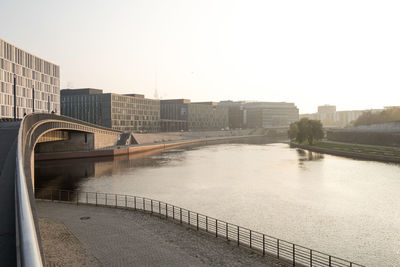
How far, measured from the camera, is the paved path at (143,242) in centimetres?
1744

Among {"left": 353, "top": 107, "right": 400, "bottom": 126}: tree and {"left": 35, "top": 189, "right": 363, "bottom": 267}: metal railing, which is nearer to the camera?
{"left": 35, "top": 189, "right": 363, "bottom": 267}: metal railing

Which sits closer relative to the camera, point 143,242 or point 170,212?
point 143,242

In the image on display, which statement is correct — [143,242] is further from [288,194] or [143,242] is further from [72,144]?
[72,144]

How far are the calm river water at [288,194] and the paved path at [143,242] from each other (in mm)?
6850

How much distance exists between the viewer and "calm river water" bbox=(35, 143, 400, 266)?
971 inches

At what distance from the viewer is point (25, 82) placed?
4011 inches

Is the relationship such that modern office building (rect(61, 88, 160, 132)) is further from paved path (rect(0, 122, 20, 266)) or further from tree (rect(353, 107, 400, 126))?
paved path (rect(0, 122, 20, 266))

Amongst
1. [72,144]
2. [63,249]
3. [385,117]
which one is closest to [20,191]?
[63,249]

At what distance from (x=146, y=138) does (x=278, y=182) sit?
83.0 metres

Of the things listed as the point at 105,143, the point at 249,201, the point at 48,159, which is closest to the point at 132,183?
the point at 249,201

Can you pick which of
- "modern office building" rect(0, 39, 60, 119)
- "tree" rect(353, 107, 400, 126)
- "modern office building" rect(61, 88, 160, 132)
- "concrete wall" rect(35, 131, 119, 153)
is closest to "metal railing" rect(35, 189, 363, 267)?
"concrete wall" rect(35, 131, 119, 153)

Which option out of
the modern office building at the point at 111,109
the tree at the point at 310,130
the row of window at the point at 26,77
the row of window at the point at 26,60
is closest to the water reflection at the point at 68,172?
the row of window at the point at 26,77

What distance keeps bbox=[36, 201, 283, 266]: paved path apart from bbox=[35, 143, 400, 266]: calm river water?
685 cm

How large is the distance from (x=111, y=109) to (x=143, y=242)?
5560 inches
